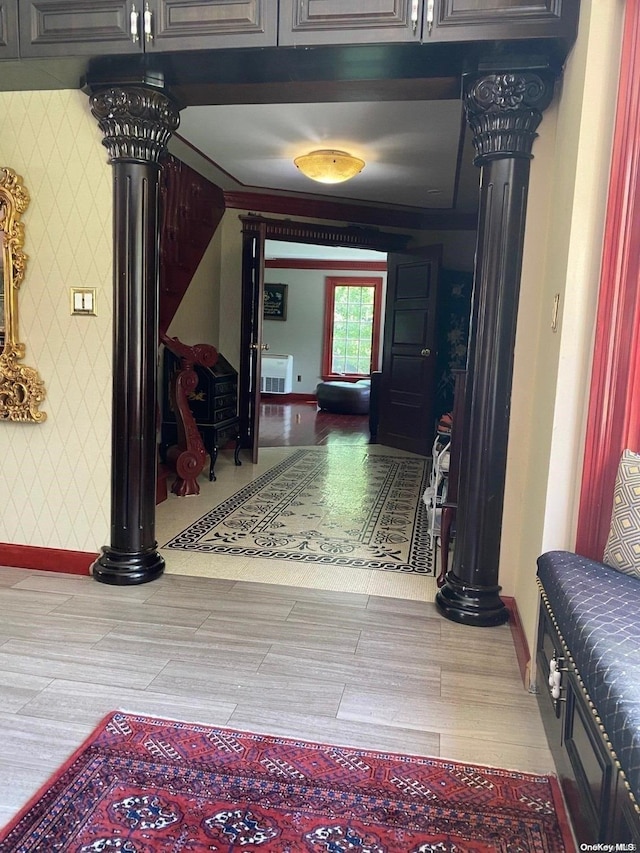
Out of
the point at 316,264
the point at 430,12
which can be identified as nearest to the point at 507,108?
the point at 430,12

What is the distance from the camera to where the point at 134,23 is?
2424mm

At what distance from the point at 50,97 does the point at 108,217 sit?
62 cm

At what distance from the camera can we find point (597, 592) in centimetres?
159

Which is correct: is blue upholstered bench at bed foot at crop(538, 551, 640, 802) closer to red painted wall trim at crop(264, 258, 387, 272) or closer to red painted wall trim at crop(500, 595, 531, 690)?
red painted wall trim at crop(500, 595, 531, 690)

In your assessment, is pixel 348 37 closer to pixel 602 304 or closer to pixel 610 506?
pixel 602 304

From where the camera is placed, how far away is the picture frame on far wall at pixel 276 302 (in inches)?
450

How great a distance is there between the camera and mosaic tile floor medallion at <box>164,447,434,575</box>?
3.43 m

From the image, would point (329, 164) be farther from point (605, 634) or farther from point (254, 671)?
point (605, 634)

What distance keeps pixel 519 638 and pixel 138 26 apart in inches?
110

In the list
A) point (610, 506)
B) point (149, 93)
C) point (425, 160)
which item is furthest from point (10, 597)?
point (425, 160)

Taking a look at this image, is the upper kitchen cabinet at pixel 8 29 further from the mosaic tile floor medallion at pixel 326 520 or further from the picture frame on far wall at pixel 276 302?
the picture frame on far wall at pixel 276 302

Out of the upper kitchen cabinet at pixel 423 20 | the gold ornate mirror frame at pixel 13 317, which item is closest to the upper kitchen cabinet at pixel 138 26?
the upper kitchen cabinet at pixel 423 20

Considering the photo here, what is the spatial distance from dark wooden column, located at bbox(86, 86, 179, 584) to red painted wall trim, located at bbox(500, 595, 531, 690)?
1623 millimetres

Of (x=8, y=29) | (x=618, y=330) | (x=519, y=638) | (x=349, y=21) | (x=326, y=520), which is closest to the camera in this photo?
(x=618, y=330)
